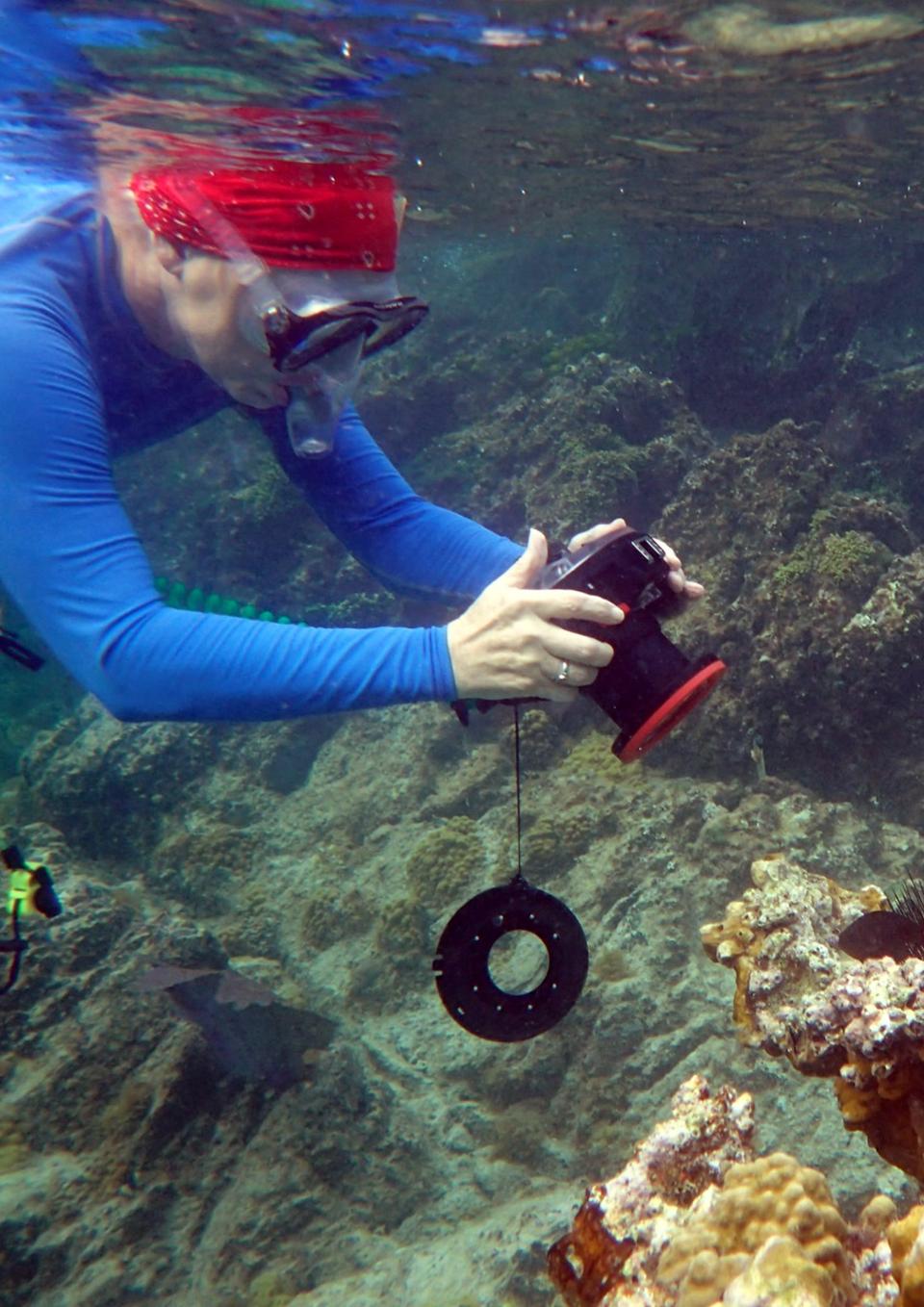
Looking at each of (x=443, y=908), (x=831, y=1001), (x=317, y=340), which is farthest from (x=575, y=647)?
(x=443, y=908)

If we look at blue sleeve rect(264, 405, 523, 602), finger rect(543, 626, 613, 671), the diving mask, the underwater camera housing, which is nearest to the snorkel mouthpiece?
the diving mask

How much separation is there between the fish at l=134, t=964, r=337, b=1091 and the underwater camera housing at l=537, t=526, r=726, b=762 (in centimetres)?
379

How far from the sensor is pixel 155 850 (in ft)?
27.9

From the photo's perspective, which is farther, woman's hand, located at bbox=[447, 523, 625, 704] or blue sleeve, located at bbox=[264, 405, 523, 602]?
blue sleeve, located at bbox=[264, 405, 523, 602]

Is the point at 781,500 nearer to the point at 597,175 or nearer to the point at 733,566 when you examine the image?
the point at 733,566

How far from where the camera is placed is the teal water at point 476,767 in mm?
4289

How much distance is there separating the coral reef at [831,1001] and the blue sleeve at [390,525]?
2.03m

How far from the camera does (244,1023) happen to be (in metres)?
4.85

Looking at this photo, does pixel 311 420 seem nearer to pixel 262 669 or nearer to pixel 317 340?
pixel 317 340

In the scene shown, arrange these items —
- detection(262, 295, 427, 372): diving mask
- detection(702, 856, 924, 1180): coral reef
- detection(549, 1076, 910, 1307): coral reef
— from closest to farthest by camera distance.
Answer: detection(549, 1076, 910, 1307): coral reef, detection(702, 856, 924, 1180): coral reef, detection(262, 295, 427, 372): diving mask

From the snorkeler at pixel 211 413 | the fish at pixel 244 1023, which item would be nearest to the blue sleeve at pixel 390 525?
the snorkeler at pixel 211 413

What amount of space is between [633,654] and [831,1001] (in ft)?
4.94

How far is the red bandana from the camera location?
8.94ft

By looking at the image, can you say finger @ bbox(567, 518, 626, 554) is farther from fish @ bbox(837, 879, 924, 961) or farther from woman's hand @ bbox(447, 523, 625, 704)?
fish @ bbox(837, 879, 924, 961)
